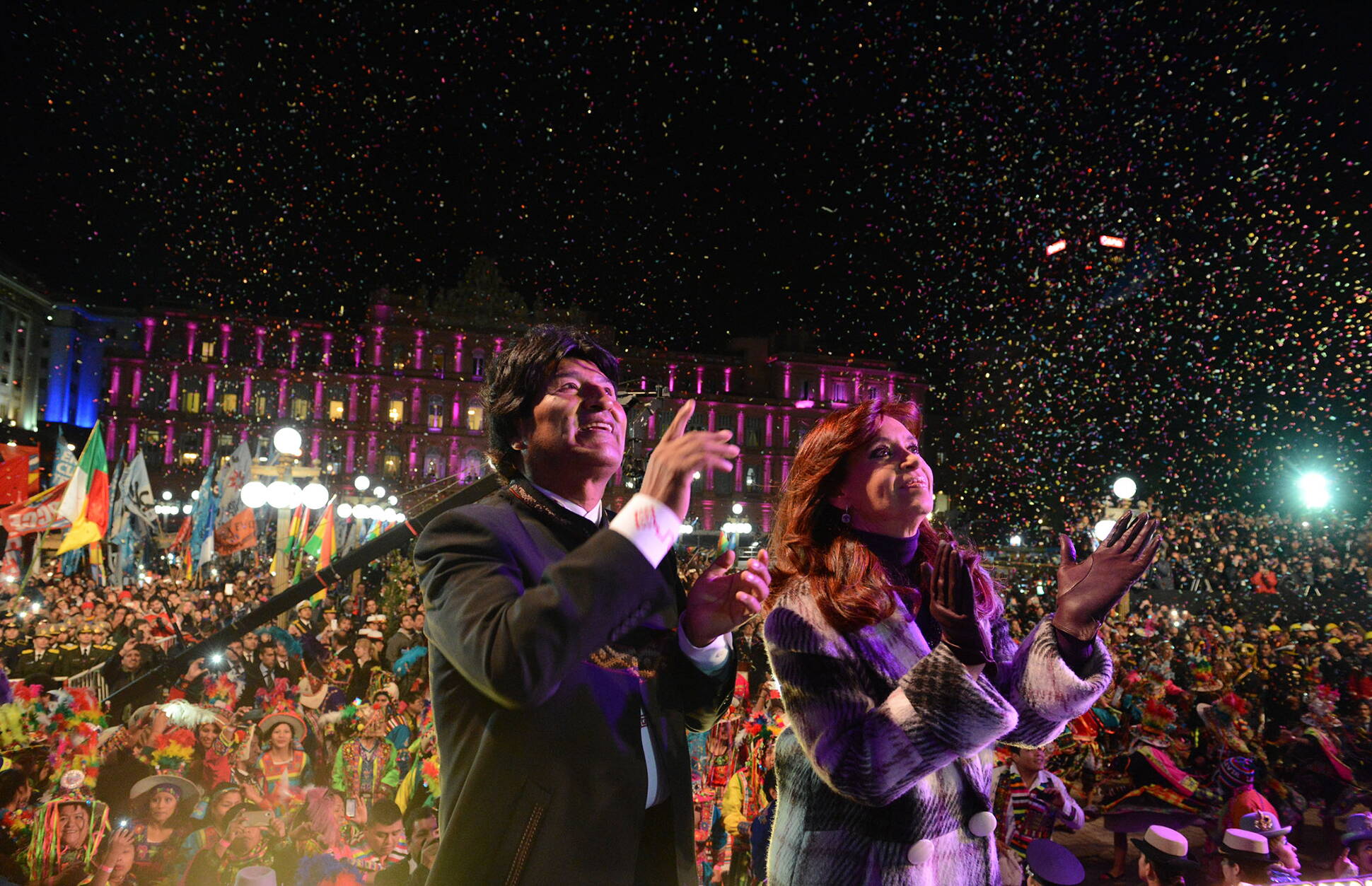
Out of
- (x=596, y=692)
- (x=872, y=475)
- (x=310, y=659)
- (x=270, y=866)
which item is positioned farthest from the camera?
(x=310, y=659)

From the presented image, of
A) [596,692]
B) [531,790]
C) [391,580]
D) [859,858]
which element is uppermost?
[596,692]

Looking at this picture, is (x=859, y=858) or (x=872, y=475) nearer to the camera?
(x=859, y=858)

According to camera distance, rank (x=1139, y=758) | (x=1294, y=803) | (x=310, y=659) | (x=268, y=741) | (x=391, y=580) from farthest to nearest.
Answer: (x=391, y=580)
(x=310, y=659)
(x=1139, y=758)
(x=1294, y=803)
(x=268, y=741)

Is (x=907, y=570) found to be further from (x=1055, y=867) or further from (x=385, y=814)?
(x=385, y=814)

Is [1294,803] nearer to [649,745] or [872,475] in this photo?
[872,475]

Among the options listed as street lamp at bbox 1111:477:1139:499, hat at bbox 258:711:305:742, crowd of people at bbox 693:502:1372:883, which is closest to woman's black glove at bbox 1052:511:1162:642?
crowd of people at bbox 693:502:1372:883

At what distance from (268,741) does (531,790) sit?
6.59m

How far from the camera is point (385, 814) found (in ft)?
19.4

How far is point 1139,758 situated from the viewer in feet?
30.1

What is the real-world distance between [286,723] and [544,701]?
6.54 metres

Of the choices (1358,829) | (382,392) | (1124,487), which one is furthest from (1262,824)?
(382,392)

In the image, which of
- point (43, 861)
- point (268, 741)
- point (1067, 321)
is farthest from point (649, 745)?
point (1067, 321)

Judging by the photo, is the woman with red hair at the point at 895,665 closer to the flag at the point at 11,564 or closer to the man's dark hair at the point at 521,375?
the man's dark hair at the point at 521,375

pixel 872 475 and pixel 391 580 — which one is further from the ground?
pixel 872 475
